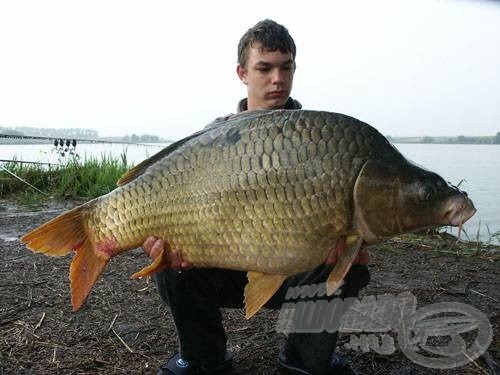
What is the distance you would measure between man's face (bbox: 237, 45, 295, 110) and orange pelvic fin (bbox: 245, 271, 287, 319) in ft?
3.10

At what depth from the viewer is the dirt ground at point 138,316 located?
6.06ft

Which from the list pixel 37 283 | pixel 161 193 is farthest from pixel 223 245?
pixel 37 283

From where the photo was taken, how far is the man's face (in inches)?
86.7

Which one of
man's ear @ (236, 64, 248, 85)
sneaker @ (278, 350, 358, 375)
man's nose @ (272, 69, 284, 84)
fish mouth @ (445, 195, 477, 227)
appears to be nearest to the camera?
fish mouth @ (445, 195, 477, 227)

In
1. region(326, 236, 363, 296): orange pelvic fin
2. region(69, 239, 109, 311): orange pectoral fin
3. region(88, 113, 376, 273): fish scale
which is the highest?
region(88, 113, 376, 273): fish scale

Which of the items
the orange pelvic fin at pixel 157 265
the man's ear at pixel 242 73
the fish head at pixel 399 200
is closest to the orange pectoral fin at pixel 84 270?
the orange pelvic fin at pixel 157 265

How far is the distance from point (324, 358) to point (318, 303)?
7.2 inches

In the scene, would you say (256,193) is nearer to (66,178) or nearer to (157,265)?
(157,265)

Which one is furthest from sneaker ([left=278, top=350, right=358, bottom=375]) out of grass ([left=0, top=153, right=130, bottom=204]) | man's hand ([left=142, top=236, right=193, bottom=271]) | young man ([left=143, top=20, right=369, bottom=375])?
grass ([left=0, top=153, right=130, bottom=204])

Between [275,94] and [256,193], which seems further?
[275,94]

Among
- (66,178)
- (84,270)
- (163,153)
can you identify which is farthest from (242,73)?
(66,178)

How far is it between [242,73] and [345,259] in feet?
4.16

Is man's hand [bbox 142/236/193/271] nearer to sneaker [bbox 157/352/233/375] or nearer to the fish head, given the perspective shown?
sneaker [bbox 157/352/233/375]

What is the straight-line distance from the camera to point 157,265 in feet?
5.09
